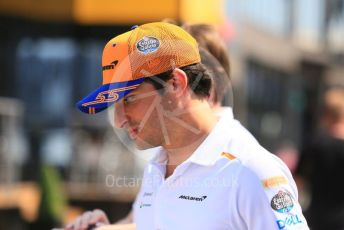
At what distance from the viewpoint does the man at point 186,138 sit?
2.27 meters

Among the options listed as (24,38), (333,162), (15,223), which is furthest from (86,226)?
(24,38)

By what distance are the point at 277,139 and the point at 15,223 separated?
1512 centimetres

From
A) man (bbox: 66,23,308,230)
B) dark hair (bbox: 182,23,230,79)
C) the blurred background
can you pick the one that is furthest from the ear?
the blurred background

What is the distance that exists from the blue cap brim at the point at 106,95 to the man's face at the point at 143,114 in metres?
0.02

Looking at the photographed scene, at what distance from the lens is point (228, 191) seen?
7.52 feet

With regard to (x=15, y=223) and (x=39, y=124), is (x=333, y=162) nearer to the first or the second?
(x=15, y=223)

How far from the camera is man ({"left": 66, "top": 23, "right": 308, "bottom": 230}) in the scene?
2270 mm

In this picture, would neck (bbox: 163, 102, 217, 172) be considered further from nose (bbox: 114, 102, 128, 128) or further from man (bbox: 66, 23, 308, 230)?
nose (bbox: 114, 102, 128, 128)

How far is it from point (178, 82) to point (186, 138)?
21 cm

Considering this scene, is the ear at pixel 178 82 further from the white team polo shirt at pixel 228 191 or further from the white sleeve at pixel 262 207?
the white sleeve at pixel 262 207

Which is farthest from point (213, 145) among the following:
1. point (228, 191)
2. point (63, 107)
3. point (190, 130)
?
point (63, 107)

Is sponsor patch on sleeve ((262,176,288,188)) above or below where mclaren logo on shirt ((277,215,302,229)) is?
above

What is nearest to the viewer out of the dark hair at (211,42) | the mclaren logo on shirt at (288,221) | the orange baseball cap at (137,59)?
the mclaren logo on shirt at (288,221)

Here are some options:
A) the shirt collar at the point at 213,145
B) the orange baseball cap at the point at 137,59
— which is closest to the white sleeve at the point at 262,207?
the shirt collar at the point at 213,145
